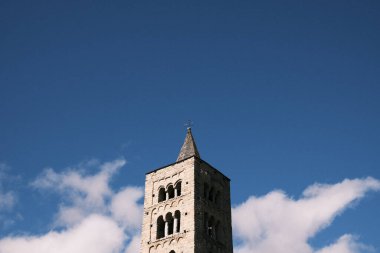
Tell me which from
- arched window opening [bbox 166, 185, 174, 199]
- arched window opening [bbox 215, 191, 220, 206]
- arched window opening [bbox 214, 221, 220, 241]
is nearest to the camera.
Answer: arched window opening [bbox 214, 221, 220, 241]

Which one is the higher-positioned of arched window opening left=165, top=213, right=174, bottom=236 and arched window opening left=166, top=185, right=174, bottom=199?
arched window opening left=166, top=185, right=174, bottom=199

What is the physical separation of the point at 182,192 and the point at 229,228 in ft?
18.0

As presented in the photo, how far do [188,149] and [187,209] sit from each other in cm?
767

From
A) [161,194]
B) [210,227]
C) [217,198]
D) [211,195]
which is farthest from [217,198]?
[161,194]

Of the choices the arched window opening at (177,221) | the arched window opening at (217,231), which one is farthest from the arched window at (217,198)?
the arched window opening at (177,221)

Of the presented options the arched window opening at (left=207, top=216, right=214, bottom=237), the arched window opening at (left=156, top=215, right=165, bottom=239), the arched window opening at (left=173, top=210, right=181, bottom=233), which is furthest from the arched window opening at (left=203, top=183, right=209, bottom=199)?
the arched window opening at (left=156, top=215, right=165, bottom=239)

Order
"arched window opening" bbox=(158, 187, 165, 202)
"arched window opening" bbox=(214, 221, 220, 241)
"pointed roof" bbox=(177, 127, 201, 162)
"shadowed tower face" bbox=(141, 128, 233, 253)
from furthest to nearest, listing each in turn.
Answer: "pointed roof" bbox=(177, 127, 201, 162)
"arched window opening" bbox=(158, 187, 165, 202)
"arched window opening" bbox=(214, 221, 220, 241)
"shadowed tower face" bbox=(141, 128, 233, 253)

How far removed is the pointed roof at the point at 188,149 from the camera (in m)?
47.8

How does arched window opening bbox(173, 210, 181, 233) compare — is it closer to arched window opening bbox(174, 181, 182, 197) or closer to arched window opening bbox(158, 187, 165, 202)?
arched window opening bbox(174, 181, 182, 197)

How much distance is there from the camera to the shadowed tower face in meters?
41.4

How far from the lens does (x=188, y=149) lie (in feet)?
160

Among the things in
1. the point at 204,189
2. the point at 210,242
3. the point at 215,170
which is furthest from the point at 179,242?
the point at 215,170

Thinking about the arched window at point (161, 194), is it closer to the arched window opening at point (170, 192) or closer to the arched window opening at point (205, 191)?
the arched window opening at point (170, 192)

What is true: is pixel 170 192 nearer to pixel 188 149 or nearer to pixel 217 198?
pixel 217 198
